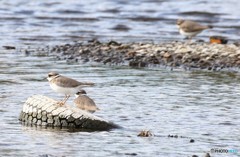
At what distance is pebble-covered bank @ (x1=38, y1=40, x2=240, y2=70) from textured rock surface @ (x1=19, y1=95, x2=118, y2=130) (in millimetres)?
7264

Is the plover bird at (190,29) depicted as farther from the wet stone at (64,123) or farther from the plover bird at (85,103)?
the wet stone at (64,123)

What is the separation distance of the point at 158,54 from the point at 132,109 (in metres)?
6.97

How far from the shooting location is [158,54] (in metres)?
21.6

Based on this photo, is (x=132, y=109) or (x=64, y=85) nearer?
(x=64, y=85)

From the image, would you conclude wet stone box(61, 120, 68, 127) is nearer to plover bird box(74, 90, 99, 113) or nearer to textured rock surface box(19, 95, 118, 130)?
textured rock surface box(19, 95, 118, 130)

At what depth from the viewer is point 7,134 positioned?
12508mm

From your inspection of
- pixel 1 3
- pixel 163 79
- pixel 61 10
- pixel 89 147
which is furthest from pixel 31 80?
pixel 1 3

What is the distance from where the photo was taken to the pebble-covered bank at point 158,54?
20.6m

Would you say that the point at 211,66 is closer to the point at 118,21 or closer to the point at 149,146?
the point at 149,146

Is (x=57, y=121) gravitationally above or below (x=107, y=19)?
below

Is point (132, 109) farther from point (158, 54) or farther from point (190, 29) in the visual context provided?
point (190, 29)

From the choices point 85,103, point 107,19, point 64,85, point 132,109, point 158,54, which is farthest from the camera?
point 107,19

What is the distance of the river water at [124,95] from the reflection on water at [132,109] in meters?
0.01

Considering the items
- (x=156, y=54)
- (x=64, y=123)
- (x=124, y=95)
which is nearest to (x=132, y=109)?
(x=124, y=95)
